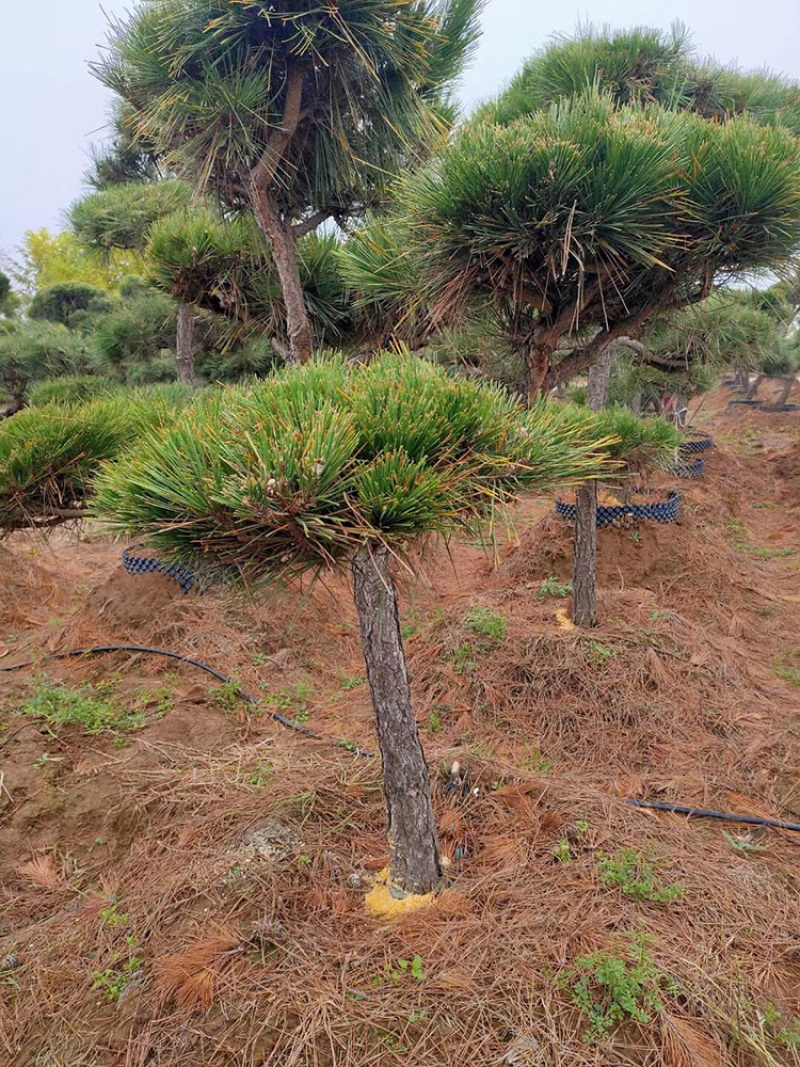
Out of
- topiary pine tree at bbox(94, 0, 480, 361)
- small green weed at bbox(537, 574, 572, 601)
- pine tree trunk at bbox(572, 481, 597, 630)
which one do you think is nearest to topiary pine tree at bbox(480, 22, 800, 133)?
topiary pine tree at bbox(94, 0, 480, 361)

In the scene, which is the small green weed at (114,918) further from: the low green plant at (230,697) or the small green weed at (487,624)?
the small green weed at (487,624)

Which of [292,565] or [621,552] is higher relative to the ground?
[292,565]

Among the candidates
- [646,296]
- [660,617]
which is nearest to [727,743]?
[660,617]

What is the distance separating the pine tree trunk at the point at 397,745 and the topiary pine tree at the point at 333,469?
5.7 inches

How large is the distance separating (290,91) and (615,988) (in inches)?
142

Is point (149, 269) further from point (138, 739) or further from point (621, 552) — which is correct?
point (621, 552)

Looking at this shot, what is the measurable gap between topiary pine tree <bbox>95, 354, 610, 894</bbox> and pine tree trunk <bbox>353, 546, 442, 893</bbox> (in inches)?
5.7

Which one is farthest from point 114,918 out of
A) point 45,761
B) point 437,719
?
point 437,719

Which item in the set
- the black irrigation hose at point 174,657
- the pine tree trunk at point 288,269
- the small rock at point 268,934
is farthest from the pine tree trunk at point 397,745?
the pine tree trunk at point 288,269

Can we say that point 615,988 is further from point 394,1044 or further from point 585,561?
point 585,561

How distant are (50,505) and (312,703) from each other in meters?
1.91

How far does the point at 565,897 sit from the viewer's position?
5.45ft

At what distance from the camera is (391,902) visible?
1667mm

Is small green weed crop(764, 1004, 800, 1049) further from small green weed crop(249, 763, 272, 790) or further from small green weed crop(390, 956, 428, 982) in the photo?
small green weed crop(249, 763, 272, 790)
